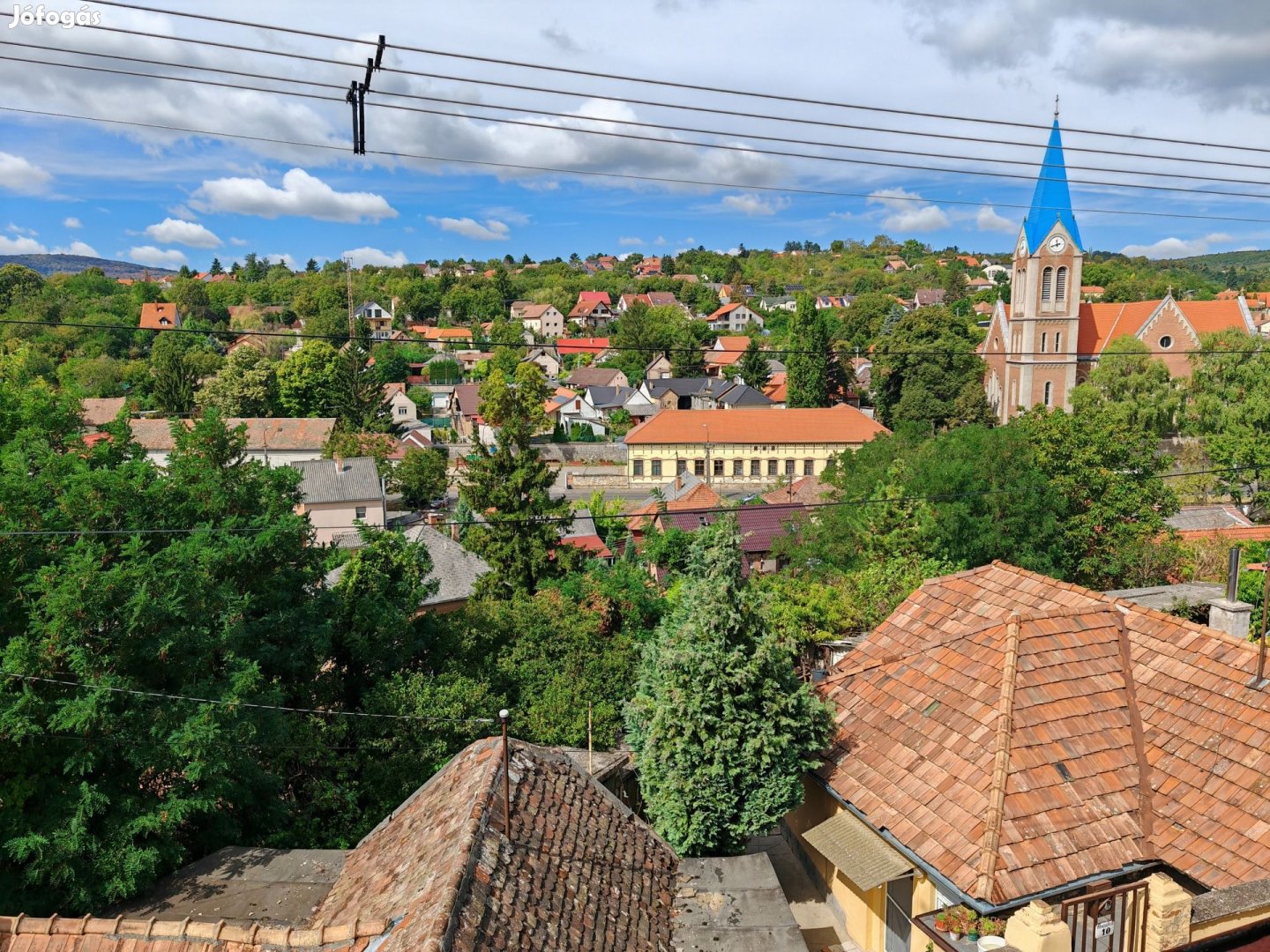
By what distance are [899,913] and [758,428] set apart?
139 feet

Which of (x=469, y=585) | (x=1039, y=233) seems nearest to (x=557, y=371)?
(x=1039, y=233)

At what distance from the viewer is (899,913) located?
9.95m

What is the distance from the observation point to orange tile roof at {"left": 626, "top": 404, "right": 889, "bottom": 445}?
50.8 m

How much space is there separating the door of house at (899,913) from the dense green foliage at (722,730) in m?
1.44

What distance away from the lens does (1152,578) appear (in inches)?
951

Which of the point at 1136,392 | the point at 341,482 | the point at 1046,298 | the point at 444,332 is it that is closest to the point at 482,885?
the point at 341,482

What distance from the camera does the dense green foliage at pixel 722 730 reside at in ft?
32.6

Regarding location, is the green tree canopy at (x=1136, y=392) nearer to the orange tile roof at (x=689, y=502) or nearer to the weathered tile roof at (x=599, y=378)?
the orange tile roof at (x=689, y=502)

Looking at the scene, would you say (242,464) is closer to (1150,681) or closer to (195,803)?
(195,803)

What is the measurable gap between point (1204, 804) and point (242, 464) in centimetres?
1376

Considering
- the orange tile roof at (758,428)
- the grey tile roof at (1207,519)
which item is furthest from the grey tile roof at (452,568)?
the orange tile roof at (758,428)

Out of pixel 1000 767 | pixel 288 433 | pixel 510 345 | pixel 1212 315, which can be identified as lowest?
pixel 1000 767

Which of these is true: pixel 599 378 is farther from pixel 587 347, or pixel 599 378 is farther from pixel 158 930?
pixel 158 930

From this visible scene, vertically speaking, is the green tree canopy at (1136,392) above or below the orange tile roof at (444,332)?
below
